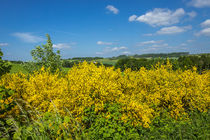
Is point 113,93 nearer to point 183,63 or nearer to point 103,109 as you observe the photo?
point 103,109

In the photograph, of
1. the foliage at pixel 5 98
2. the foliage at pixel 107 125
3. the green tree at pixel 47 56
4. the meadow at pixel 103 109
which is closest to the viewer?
the foliage at pixel 5 98

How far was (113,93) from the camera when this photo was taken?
6.53m

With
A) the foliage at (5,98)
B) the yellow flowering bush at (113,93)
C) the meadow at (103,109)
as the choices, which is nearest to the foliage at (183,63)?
the yellow flowering bush at (113,93)

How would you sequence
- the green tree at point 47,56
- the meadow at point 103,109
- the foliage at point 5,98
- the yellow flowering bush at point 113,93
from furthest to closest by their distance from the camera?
the green tree at point 47,56, the yellow flowering bush at point 113,93, the meadow at point 103,109, the foliage at point 5,98

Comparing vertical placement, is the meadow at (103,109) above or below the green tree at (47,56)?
below

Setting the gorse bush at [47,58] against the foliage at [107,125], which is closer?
the foliage at [107,125]

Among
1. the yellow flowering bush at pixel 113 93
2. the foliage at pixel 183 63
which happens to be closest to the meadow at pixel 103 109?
the yellow flowering bush at pixel 113 93

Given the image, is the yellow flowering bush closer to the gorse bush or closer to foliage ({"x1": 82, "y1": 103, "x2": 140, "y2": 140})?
foliage ({"x1": 82, "y1": 103, "x2": 140, "y2": 140})

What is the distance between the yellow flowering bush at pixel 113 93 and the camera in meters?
5.93

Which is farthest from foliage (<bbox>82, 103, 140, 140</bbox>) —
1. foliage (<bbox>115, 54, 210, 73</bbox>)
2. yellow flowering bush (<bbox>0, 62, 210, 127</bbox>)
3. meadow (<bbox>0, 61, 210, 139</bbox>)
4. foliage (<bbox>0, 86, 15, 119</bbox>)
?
foliage (<bbox>115, 54, 210, 73</bbox>)

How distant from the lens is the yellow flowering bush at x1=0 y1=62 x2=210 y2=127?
5926 mm

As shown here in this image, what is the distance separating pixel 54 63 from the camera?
520 inches

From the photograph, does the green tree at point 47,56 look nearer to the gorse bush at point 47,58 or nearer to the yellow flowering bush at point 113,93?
the gorse bush at point 47,58

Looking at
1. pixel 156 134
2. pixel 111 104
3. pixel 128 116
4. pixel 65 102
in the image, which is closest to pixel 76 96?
pixel 65 102
